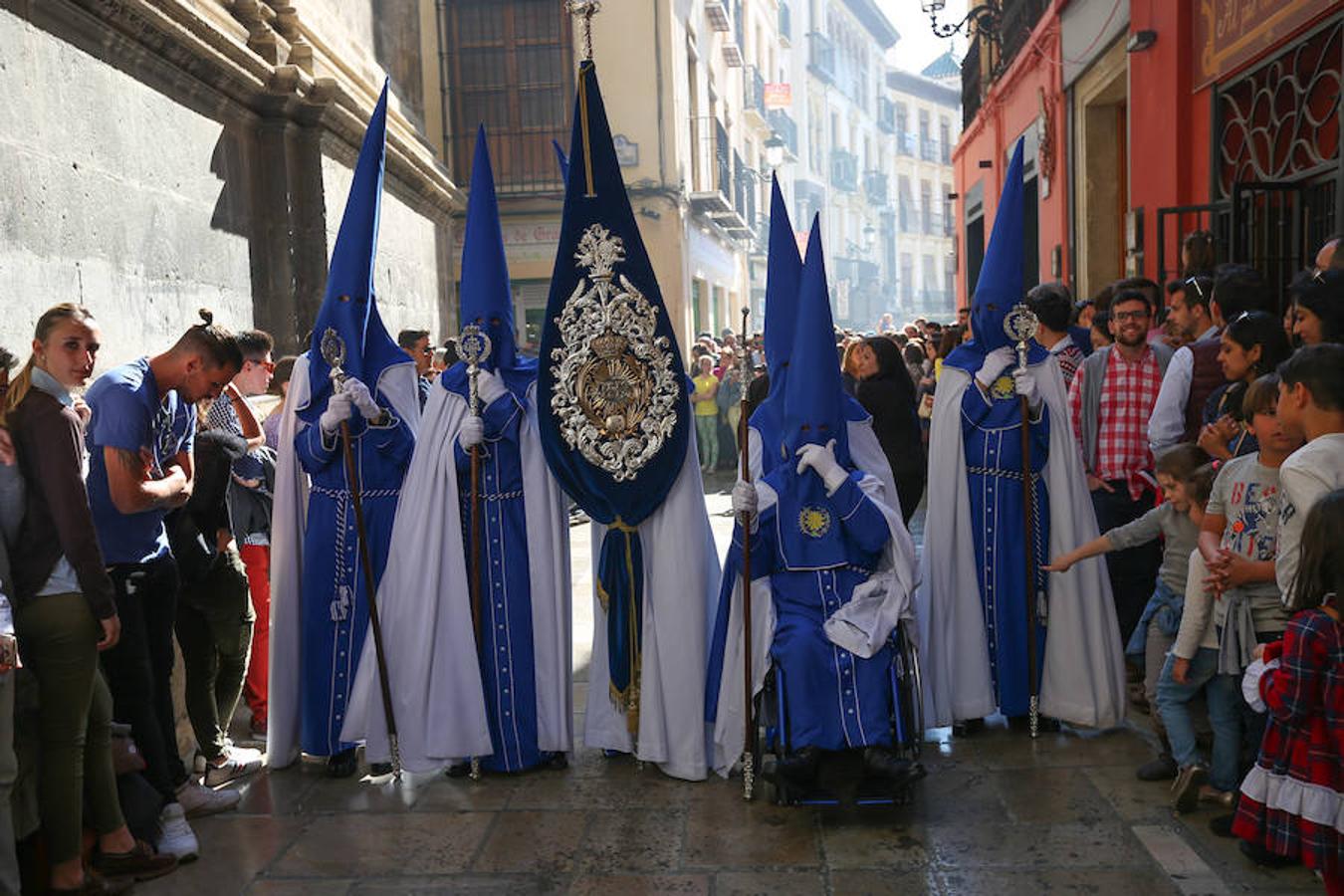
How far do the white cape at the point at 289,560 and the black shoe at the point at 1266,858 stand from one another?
328cm

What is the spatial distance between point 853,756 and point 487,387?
6.23ft

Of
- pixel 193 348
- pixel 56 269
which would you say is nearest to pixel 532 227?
pixel 56 269

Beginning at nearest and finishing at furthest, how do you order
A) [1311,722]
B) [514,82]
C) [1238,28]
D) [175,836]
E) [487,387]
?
[1311,722]
[175,836]
[487,387]
[1238,28]
[514,82]

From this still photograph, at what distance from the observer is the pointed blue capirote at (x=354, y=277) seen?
491 centimetres

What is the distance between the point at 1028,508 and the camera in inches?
203

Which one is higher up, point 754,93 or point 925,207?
point 925,207

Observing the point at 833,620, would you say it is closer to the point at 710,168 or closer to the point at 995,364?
the point at 995,364

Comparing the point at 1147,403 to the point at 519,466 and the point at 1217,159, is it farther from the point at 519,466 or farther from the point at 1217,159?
the point at 1217,159

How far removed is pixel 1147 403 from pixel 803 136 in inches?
1726

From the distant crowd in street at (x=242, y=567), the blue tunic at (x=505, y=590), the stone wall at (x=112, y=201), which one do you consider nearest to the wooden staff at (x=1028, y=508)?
the distant crowd in street at (x=242, y=567)

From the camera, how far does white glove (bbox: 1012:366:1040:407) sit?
198 inches

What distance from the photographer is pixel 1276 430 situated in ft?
12.3

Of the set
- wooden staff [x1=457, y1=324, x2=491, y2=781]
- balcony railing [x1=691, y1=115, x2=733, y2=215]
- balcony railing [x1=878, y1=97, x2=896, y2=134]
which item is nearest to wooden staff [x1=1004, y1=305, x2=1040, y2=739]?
wooden staff [x1=457, y1=324, x2=491, y2=781]

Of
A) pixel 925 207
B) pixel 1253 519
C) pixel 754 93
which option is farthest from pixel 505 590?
pixel 925 207
